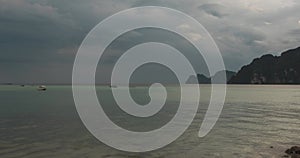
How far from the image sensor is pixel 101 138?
128 ft

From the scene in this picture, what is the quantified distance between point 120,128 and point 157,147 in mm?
13890

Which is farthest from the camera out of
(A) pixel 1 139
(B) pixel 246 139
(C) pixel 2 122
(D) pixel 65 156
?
(C) pixel 2 122

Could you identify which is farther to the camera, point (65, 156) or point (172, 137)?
point (172, 137)

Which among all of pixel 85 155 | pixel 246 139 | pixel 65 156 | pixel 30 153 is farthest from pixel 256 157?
pixel 30 153

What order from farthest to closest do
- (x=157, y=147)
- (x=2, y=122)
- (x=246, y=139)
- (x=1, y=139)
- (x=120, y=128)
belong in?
(x=2, y=122)
(x=120, y=128)
(x=246, y=139)
(x=1, y=139)
(x=157, y=147)

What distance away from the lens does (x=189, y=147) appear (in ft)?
113

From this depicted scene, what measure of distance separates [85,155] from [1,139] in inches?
553

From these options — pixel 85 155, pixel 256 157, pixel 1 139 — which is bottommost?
pixel 256 157

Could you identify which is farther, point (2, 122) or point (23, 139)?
point (2, 122)

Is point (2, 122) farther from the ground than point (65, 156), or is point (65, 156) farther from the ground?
point (2, 122)

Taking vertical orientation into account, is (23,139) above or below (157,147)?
above

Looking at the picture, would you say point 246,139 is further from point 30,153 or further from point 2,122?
point 2,122

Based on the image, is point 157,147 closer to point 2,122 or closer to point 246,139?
point 246,139

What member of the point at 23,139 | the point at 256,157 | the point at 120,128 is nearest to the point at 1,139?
the point at 23,139
